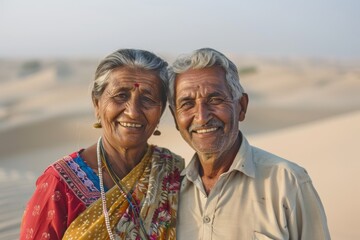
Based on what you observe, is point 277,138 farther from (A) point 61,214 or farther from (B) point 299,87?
(B) point 299,87

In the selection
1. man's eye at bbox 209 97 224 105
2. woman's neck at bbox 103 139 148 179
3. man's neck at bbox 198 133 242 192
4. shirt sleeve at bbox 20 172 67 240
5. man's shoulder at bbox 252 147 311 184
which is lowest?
shirt sleeve at bbox 20 172 67 240

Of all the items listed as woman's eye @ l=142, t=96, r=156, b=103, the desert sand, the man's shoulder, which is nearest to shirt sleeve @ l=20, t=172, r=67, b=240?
woman's eye @ l=142, t=96, r=156, b=103

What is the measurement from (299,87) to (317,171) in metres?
29.9

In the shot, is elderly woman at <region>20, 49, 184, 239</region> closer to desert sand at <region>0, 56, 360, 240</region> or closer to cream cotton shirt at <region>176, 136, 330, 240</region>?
cream cotton shirt at <region>176, 136, 330, 240</region>

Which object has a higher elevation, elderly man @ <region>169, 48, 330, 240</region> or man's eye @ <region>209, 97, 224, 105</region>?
man's eye @ <region>209, 97, 224, 105</region>

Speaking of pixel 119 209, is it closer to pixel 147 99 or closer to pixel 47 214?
pixel 47 214

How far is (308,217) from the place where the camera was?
10.8ft

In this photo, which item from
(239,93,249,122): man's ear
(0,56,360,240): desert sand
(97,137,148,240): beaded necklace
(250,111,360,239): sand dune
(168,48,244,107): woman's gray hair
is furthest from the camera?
(0,56,360,240): desert sand

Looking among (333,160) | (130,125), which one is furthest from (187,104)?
(333,160)

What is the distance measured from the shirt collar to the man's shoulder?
52 mm

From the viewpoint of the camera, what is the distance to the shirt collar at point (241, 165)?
3.42 meters

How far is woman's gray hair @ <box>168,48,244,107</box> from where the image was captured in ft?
11.5

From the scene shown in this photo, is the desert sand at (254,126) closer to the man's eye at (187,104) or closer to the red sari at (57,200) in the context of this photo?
the red sari at (57,200)

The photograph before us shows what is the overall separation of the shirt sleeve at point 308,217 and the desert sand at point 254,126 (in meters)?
3.76
